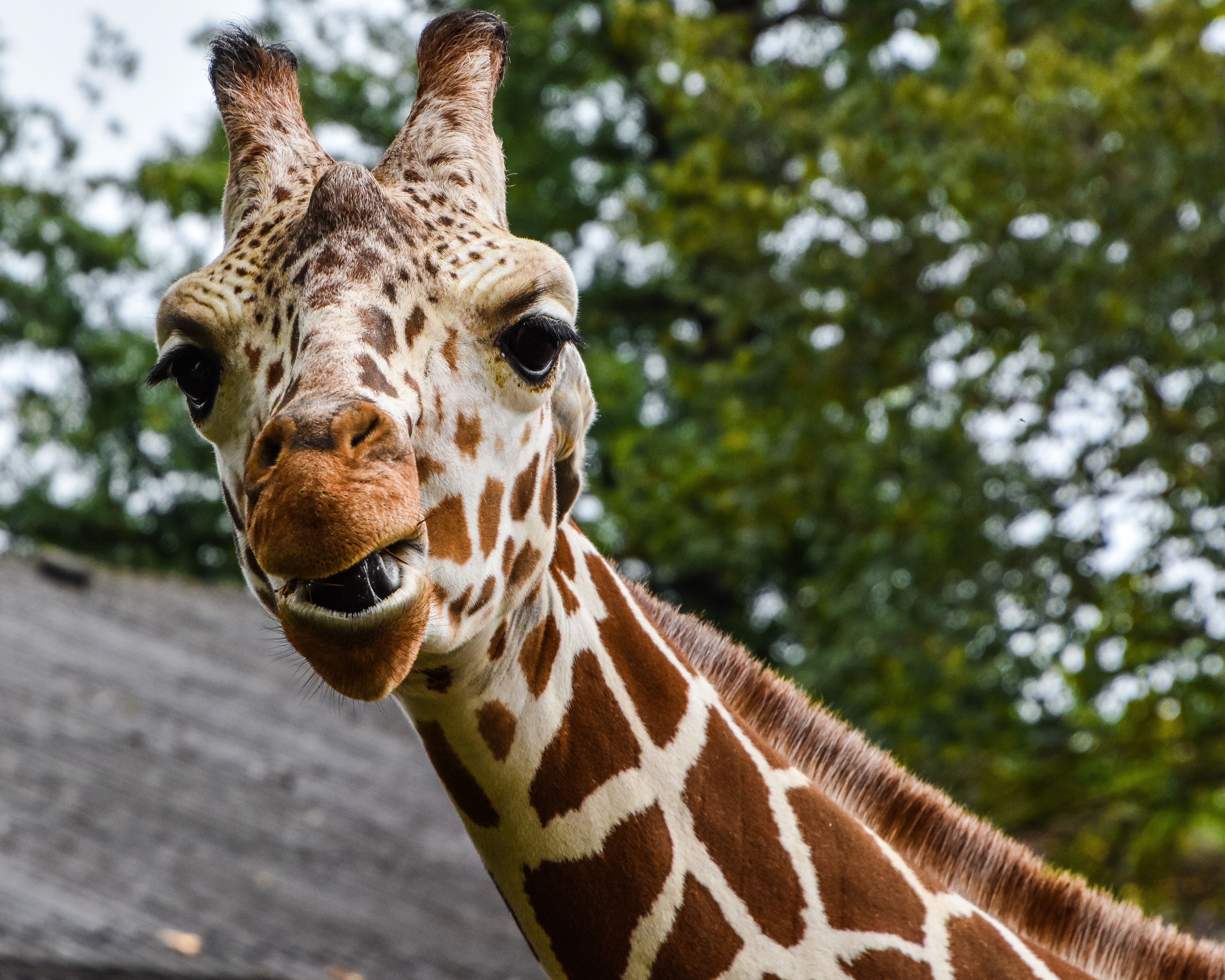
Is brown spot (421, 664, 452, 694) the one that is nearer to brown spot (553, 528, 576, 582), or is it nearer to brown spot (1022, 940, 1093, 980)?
brown spot (553, 528, 576, 582)

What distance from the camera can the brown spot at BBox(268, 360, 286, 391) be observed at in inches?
83.4

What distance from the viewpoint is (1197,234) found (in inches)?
360

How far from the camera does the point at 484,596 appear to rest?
2.24 m

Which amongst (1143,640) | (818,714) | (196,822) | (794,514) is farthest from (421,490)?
(794,514)

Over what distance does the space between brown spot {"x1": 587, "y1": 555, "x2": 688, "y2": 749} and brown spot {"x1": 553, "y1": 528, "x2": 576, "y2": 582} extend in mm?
55

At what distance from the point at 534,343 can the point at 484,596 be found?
427mm

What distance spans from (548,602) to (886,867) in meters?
0.81

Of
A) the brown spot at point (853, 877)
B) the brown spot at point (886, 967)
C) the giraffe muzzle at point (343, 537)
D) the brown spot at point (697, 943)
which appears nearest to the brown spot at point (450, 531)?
the giraffe muzzle at point (343, 537)

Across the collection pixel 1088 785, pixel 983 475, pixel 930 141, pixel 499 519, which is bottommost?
pixel 1088 785

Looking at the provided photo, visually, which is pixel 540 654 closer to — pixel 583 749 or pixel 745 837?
pixel 583 749

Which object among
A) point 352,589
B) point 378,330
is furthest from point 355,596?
point 378,330

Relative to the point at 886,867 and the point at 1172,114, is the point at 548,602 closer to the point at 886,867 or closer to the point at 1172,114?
the point at 886,867

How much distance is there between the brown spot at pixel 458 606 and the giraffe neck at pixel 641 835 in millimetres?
116

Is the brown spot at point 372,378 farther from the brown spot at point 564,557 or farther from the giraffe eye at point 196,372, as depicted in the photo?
the brown spot at point 564,557
